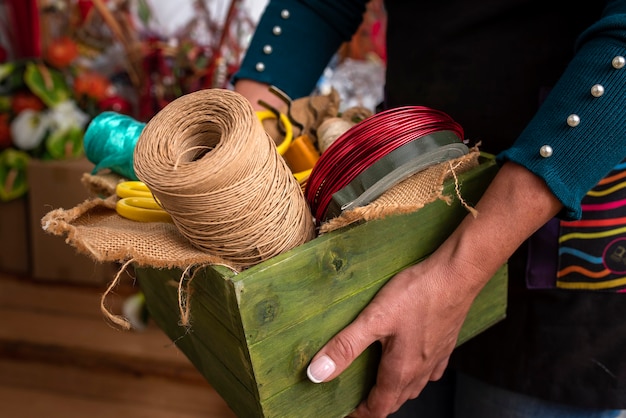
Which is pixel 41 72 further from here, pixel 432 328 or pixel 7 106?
pixel 432 328

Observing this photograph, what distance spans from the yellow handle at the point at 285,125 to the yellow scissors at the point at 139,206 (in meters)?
0.16

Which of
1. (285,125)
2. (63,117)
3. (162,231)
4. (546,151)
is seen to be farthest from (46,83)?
(546,151)

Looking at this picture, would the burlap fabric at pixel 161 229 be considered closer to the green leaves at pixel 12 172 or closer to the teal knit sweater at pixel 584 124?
the teal knit sweater at pixel 584 124

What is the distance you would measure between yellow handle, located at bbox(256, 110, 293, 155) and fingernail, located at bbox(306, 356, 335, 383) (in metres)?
0.26

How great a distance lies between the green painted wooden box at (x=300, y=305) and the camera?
1.84 feet

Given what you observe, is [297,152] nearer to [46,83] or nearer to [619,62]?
[619,62]

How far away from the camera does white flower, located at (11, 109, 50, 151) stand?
2.08 metres

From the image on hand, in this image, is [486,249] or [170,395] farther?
[170,395]

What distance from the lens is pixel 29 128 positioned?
6.82 feet

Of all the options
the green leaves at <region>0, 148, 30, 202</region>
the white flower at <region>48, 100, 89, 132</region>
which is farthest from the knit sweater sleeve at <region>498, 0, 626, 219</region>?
the green leaves at <region>0, 148, 30, 202</region>

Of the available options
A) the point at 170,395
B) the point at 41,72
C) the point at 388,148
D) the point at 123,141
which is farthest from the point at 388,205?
the point at 41,72

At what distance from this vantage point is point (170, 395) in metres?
1.84

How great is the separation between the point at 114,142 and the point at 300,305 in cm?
35

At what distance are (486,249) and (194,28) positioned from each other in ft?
5.71
